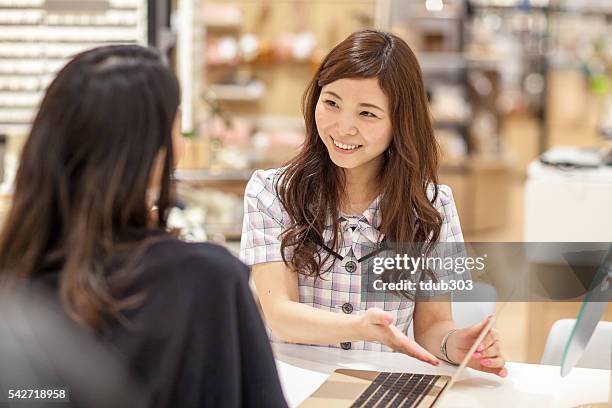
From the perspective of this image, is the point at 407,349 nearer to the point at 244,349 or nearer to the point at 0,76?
the point at 244,349

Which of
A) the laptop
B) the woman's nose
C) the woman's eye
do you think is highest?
the woman's eye

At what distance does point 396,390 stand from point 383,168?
25.2 inches

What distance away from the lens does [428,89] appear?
26.3 ft

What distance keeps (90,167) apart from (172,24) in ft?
10.4

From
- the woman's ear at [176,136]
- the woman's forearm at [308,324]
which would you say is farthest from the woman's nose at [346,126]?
the woman's ear at [176,136]

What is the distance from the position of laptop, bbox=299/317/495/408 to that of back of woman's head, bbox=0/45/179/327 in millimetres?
637

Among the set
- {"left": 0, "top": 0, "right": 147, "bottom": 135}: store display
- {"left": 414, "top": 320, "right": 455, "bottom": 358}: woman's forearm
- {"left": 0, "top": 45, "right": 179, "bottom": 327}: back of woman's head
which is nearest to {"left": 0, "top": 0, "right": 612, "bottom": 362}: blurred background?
{"left": 0, "top": 0, "right": 147, "bottom": 135}: store display

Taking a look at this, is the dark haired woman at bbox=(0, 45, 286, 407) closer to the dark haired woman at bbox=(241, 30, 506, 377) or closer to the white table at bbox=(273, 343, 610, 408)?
the white table at bbox=(273, 343, 610, 408)

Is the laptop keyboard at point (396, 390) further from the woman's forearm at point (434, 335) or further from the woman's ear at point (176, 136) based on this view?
the woman's ear at point (176, 136)

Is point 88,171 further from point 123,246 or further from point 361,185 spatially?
point 361,185

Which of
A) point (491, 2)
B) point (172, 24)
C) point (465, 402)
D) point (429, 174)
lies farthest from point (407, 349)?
point (491, 2)

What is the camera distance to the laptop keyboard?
5.64ft

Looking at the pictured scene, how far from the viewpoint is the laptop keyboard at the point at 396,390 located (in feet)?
5.64

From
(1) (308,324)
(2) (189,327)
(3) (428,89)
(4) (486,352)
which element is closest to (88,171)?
(2) (189,327)
